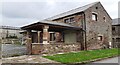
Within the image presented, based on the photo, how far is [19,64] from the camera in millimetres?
10367

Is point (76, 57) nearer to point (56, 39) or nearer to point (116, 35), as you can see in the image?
point (56, 39)

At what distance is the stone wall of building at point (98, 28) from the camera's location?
21500 millimetres

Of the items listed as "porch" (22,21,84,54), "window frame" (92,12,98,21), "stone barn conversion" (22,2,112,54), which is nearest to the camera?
"porch" (22,21,84,54)

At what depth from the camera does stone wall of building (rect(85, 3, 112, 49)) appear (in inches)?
846

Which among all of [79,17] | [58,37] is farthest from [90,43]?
[58,37]

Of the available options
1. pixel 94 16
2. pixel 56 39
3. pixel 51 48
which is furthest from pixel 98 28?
pixel 51 48

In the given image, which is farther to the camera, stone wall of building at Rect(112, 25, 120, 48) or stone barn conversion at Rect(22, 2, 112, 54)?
stone wall of building at Rect(112, 25, 120, 48)

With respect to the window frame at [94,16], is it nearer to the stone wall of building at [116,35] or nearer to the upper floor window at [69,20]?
the upper floor window at [69,20]

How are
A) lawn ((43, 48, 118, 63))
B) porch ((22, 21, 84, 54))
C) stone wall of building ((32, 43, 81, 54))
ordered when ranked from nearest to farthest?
lawn ((43, 48, 118, 63)) < stone wall of building ((32, 43, 81, 54)) < porch ((22, 21, 84, 54))

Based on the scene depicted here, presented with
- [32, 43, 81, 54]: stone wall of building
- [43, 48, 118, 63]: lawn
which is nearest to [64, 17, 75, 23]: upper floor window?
[32, 43, 81, 54]: stone wall of building

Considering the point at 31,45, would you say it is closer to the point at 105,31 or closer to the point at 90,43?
the point at 90,43

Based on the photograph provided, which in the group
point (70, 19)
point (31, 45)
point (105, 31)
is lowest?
point (31, 45)

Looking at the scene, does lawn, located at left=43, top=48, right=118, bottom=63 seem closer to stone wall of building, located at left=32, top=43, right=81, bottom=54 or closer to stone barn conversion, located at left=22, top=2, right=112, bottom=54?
stone wall of building, located at left=32, top=43, right=81, bottom=54

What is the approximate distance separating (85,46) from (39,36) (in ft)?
31.8
